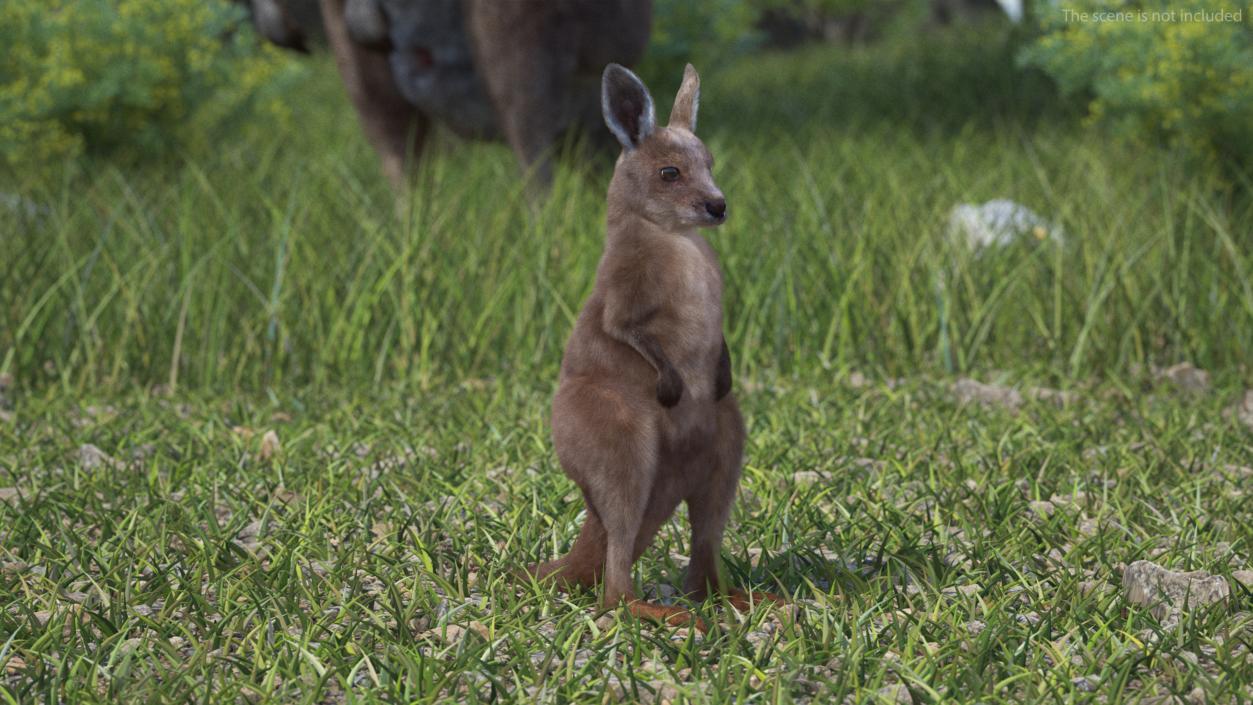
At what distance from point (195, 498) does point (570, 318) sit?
6.34 ft

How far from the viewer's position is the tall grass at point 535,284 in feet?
16.1

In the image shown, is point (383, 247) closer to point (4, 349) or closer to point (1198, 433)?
point (4, 349)

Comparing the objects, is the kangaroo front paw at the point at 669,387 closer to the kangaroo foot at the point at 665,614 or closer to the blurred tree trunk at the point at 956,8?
the kangaroo foot at the point at 665,614

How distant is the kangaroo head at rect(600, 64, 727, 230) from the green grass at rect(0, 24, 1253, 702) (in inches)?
25.4

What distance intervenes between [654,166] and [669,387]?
363 mm

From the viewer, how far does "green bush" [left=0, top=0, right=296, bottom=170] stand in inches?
297

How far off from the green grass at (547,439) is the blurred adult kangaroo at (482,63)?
301 mm

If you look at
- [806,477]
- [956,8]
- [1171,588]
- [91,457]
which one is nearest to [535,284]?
[91,457]

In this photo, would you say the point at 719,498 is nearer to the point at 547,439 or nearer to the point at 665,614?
the point at 665,614

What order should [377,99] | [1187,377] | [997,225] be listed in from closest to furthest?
[1187,377] → [997,225] → [377,99]

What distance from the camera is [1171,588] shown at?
2.51m

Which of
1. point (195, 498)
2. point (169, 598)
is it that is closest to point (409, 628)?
point (169, 598)

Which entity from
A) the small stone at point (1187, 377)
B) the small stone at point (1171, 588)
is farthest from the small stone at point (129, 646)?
the small stone at point (1187, 377)

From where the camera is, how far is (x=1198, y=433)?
13.2ft
